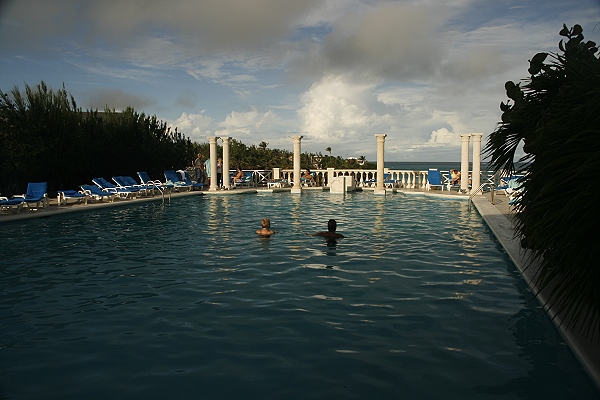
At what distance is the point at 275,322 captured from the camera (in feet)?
16.6

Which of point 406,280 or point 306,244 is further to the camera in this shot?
point 306,244

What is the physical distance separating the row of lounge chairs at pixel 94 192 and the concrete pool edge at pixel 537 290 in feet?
40.6

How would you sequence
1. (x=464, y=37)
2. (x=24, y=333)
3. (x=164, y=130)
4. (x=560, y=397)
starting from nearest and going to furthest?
(x=560, y=397) < (x=24, y=333) < (x=464, y=37) < (x=164, y=130)

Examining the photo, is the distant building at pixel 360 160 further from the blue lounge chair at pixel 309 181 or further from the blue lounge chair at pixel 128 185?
the blue lounge chair at pixel 128 185

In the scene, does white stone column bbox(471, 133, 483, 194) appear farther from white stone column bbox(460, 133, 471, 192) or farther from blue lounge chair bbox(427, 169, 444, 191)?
blue lounge chair bbox(427, 169, 444, 191)

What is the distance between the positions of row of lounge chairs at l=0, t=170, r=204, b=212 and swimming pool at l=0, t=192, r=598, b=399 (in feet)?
14.7

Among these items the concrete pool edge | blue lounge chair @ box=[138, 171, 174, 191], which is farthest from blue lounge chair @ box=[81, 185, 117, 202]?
the concrete pool edge

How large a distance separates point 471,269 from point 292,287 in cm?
288

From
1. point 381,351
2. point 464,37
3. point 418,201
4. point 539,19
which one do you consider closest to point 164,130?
point 418,201

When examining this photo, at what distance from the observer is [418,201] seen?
729 inches

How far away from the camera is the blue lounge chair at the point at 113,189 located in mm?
17391

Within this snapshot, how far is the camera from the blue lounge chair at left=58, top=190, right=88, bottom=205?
15662 millimetres

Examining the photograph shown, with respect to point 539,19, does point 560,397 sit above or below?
below

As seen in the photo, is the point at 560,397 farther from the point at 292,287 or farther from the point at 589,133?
the point at 292,287
